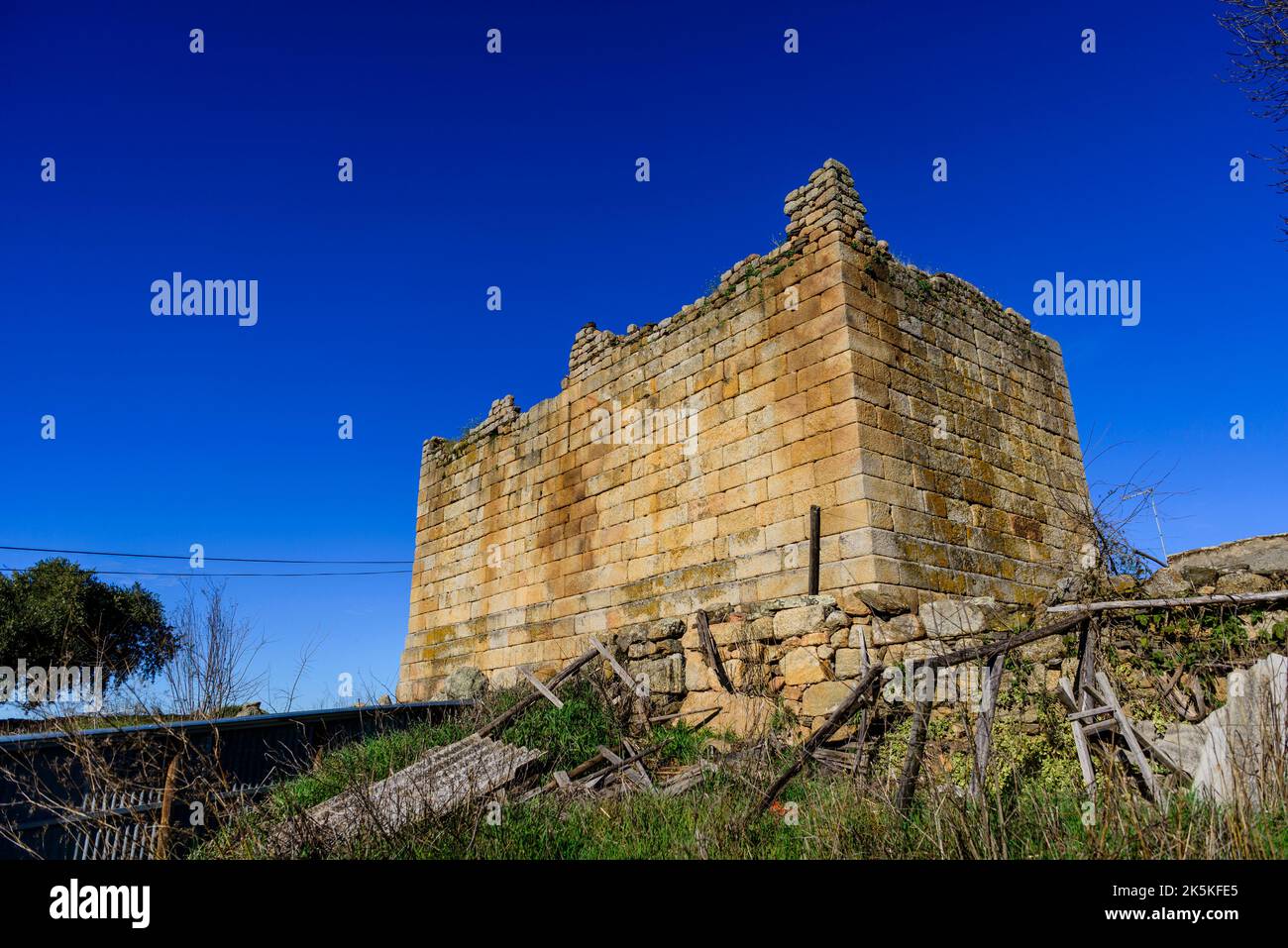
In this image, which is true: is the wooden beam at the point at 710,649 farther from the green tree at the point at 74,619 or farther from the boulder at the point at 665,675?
the green tree at the point at 74,619

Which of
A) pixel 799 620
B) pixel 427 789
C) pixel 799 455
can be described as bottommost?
pixel 427 789

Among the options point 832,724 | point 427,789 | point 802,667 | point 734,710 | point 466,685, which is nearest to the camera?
point 832,724

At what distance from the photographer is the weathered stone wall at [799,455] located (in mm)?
7500

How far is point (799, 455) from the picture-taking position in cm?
777

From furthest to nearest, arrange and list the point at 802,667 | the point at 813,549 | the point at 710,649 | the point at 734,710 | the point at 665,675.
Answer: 1. the point at 665,675
2. the point at 710,649
3. the point at 734,710
4. the point at 813,549
5. the point at 802,667

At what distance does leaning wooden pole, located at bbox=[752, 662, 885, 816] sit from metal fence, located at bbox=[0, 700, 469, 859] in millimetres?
3559

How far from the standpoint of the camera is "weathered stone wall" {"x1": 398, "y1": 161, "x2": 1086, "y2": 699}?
→ 7.50m

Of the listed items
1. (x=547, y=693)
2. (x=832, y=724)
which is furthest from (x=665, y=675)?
(x=832, y=724)

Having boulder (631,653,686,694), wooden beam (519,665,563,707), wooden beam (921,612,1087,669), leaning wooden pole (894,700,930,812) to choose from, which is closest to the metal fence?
wooden beam (519,665,563,707)

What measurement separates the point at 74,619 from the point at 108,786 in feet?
59.0

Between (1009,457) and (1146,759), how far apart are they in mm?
4427

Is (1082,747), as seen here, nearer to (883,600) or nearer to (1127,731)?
(1127,731)
